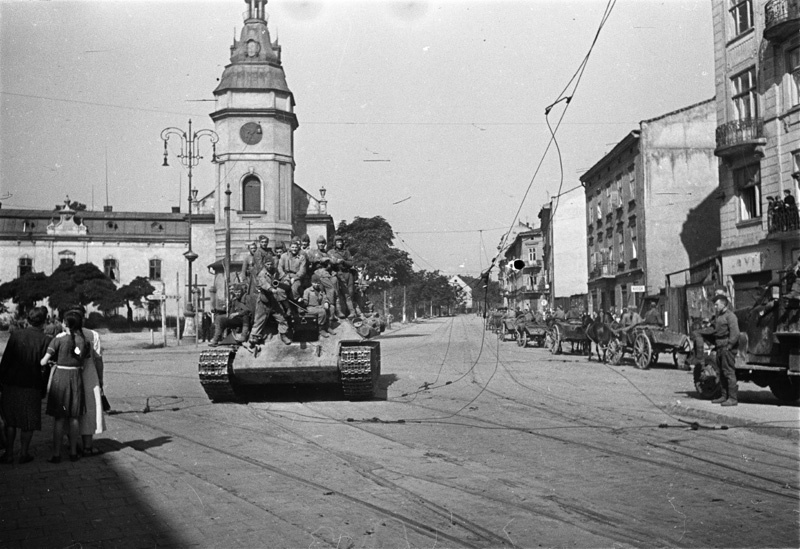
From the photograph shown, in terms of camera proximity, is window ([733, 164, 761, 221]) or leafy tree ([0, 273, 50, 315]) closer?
window ([733, 164, 761, 221])

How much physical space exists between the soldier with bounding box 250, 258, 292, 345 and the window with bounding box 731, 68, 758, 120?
18.6 m

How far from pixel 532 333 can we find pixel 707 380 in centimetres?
1740

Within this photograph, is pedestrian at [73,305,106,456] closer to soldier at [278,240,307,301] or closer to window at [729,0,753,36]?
soldier at [278,240,307,301]

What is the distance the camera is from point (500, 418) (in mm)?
9867

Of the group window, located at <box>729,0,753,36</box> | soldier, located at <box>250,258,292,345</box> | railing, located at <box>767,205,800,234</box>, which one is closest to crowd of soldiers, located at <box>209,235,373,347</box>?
soldier, located at <box>250,258,292,345</box>

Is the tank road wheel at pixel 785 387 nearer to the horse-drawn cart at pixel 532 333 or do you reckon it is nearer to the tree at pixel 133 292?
the horse-drawn cart at pixel 532 333

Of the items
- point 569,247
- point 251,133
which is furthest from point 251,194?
point 569,247

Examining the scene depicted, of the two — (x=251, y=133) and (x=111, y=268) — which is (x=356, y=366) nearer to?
(x=251, y=133)

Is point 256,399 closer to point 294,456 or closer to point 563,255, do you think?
point 294,456

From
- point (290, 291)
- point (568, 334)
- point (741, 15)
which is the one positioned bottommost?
point (568, 334)

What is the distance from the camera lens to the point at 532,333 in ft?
93.8

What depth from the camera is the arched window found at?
4878 centimetres

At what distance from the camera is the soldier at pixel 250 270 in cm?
1221

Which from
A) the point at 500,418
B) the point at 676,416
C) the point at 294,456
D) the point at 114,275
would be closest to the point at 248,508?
the point at 294,456
